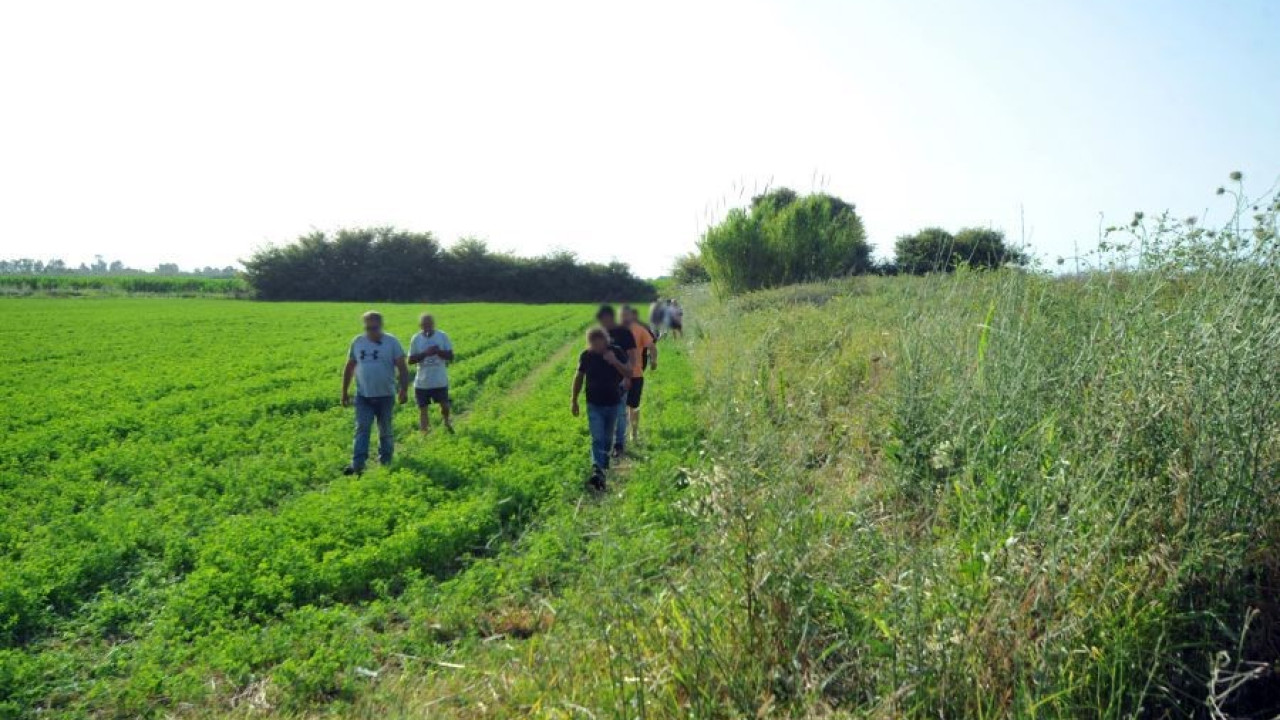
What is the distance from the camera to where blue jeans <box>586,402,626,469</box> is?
9227 mm

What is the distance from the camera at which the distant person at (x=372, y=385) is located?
10172 millimetres

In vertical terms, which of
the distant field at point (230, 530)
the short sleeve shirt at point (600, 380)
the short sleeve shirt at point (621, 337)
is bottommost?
the distant field at point (230, 530)

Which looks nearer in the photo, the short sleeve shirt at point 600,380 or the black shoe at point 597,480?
the black shoe at point 597,480

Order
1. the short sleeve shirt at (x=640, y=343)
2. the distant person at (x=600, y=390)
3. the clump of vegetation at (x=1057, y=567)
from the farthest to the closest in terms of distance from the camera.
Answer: the short sleeve shirt at (x=640, y=343), the distant person at (x=600, y=390), the clump of vegetation at (x=1057, y=567)

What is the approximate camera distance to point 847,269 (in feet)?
81.4

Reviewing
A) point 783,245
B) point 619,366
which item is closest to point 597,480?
point 619,366

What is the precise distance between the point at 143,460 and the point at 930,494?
9.33 meters

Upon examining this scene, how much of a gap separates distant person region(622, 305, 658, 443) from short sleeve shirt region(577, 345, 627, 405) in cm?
74

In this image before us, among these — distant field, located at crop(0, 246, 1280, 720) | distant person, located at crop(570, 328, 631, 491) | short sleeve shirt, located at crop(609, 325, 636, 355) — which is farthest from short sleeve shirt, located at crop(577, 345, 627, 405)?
distant field, located at crop(0, 246, 1280, 720)

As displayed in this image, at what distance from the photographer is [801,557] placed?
407 cm

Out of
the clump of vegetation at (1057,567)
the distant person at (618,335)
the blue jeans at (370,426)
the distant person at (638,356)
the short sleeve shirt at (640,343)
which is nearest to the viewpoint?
the clump of vegetation at (1057,567)

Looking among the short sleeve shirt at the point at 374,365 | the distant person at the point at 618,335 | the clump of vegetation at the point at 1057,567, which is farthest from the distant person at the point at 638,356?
the clump of vegetation at the point at 1057,567

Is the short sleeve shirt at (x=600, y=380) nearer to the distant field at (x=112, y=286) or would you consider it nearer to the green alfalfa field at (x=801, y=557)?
the green alfalfa field at (x=801, y=557)

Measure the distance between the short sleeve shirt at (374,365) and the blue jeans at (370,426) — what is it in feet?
0.30
